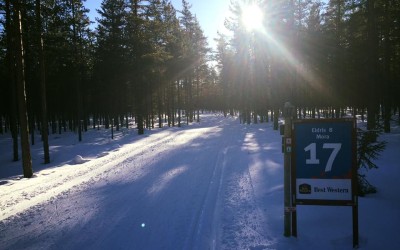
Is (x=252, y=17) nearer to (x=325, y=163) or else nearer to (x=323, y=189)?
(x=325, y=163)

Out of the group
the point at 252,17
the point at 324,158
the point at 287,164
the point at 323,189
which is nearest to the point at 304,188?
the point at 323,189

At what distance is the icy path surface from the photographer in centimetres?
590

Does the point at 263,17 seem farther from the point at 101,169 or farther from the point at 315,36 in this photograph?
the point at 101,169

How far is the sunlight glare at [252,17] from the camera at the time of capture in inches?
1121

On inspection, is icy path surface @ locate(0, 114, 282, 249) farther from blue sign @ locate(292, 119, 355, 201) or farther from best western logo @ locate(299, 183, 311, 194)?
blue sign @ locate(292, 119, 355, 201)

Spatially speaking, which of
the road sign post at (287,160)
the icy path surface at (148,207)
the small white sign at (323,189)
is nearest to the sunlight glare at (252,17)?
the icy path surface at (148,207)

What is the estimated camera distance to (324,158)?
5.44 meters

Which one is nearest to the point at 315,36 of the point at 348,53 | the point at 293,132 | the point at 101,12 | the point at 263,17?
the point at 348,53

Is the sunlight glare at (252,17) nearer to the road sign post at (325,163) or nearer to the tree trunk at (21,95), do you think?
the tree trunk at (21,95)

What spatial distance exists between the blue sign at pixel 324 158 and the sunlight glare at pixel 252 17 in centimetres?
2489

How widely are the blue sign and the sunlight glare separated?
24.9 metres

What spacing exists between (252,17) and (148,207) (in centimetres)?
2926

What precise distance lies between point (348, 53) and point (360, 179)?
24.2 m

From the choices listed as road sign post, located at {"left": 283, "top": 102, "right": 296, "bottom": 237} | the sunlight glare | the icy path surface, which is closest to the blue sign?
road sign post, located at {"left": 283, "top": 102, "right": 296, "bottom": 237}
